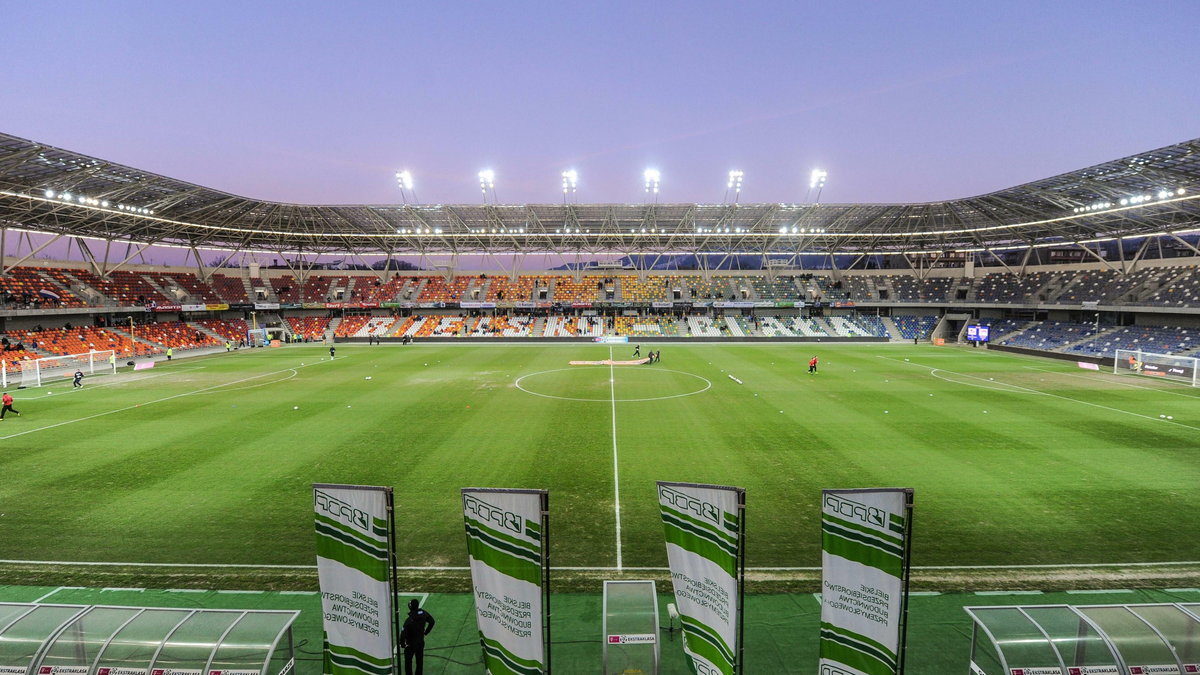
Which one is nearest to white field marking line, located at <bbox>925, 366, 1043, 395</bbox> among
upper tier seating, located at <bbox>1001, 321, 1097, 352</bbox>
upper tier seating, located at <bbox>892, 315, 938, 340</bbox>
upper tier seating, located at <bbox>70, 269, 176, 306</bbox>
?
upper tier seating, located at <bbox>1001, 321, 1097, 352</bbox>

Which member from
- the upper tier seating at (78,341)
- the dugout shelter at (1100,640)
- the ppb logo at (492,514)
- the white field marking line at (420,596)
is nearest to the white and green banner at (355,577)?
the ppb logo at (492,514)

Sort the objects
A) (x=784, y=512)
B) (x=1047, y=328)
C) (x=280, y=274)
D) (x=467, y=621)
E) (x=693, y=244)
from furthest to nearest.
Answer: (x=280, y=274)
(x=693, y=244)
(x=1047, y=328)
(x=784, y=512)
(x=467, y=621)

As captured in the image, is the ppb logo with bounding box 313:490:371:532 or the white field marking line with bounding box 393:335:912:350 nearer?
the ppb logo with bounding box 313:490:371:532

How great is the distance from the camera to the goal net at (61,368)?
30.1 meters

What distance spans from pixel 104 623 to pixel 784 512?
1211 centimetres

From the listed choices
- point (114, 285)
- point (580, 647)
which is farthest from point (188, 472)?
point (114, 285)

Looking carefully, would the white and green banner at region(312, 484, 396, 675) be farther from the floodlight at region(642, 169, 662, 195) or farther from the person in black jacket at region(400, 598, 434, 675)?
the floodlight at region(642, 169, 662, 195)

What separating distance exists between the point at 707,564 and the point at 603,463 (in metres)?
9.95

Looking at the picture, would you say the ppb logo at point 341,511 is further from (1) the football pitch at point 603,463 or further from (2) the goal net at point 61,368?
(2) the goal net at point 61,368

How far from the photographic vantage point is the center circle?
25969 mm

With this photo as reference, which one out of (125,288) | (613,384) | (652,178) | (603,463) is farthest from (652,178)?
(125,288)

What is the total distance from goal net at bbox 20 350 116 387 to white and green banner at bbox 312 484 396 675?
37.1 metres

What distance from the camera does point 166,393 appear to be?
26.9m

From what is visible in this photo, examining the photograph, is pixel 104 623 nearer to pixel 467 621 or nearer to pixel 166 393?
pixel 467 621
